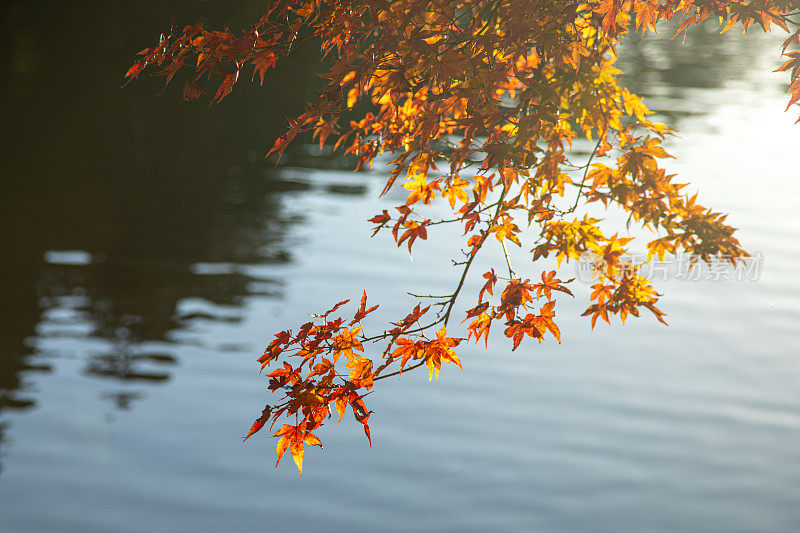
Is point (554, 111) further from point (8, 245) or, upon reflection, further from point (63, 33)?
point (63, 33)

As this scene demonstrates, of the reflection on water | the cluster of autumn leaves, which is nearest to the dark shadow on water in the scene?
the reflection on water

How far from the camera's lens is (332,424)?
6.44 meters

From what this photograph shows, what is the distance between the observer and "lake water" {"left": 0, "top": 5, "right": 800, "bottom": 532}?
5566 mm

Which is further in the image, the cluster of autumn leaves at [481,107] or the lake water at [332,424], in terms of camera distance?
the lake water at [332,424]

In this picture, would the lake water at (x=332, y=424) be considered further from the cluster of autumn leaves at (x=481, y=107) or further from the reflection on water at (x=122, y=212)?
the cluster of autumn leaves at (x=481, y=107)

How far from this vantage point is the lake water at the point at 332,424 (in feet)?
18.3

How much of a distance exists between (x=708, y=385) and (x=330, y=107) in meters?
5.58

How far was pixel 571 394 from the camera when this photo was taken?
6750 mm

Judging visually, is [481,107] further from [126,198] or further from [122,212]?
[126,198]

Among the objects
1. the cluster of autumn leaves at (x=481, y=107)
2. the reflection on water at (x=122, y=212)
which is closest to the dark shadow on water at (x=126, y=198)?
the reflection on water at (x=122, y=212)

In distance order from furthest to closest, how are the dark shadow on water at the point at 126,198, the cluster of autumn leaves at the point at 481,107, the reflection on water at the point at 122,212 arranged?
the dark shadow on water at the point at 126,198 < the reflection on water at the point at 122,212 < the cluster of autumn leaves at the point at 481,107

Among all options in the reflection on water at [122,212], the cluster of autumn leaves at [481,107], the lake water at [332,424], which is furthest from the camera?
the reflection on water at [122,212]

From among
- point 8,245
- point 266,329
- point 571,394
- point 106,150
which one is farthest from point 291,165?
point 571,394

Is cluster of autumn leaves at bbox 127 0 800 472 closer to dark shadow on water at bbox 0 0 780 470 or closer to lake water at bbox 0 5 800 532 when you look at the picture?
dark shadow on water at bbox 0 0 780 470
